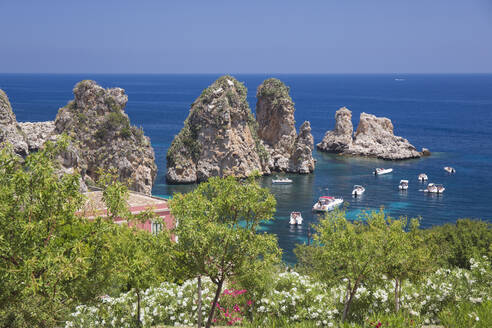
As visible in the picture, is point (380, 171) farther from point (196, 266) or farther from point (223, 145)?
point (196, 266)

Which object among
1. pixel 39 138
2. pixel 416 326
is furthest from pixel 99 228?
pixel 39 138

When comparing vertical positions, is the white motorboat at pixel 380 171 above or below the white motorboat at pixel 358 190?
above

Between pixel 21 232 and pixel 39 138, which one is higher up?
pixel 21 232

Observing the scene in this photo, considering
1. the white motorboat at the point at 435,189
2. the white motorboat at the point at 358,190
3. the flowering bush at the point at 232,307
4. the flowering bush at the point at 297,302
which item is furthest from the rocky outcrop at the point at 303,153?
the flowering bush at the point at 232,307

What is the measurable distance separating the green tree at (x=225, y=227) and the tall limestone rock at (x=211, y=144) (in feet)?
203

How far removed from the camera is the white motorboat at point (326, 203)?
6278 centimetres

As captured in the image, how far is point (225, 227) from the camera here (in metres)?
14.3

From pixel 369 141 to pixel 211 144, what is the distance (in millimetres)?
36866

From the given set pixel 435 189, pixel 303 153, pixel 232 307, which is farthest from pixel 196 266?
pixel 303 153

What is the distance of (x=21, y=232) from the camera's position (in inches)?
469

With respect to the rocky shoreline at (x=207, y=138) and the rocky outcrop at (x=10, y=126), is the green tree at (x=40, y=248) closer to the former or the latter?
the rocky shoreline at (x=207, y=138)

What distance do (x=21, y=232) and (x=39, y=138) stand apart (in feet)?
289

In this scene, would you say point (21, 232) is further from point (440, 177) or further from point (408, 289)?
point (440, 177)

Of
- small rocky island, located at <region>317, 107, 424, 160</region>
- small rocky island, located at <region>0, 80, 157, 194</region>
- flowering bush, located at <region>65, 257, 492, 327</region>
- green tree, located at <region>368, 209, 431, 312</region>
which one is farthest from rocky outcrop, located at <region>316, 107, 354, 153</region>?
green tree, located at <region>368, 209, 431, 312</region>
